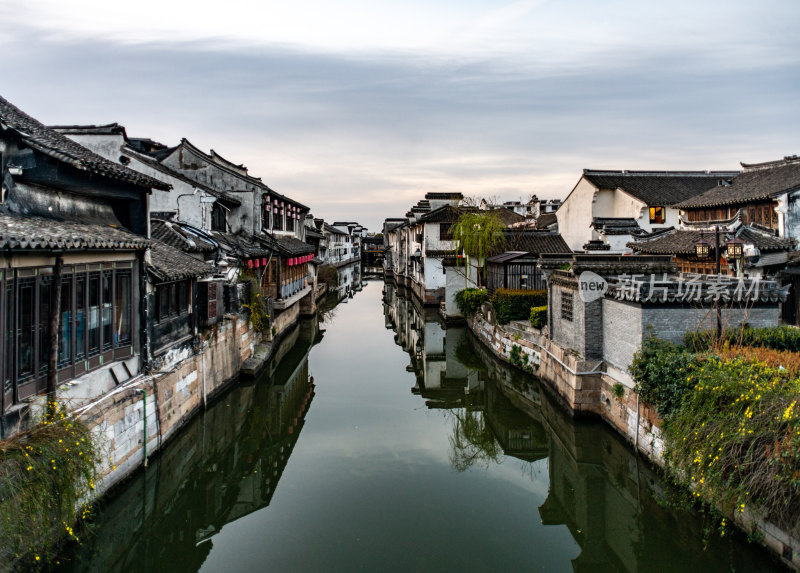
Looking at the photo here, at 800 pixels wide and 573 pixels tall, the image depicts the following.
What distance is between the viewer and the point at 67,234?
299 inches

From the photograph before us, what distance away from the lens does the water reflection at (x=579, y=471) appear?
7.54 metres

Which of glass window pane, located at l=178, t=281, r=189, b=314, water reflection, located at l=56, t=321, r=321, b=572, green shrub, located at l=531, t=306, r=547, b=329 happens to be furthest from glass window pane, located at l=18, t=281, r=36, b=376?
green shrub, located at l=531, t=306, r=547, b=329

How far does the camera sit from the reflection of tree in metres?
11.3

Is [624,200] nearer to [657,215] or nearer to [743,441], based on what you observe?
[657,215]

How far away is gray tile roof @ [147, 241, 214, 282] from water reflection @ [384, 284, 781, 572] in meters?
7.23

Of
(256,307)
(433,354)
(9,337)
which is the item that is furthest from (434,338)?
(9,337)

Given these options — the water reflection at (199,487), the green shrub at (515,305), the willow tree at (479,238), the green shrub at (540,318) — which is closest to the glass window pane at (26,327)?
the water reflection at (199,487)

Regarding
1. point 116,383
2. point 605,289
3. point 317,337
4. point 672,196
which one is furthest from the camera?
point 672,196

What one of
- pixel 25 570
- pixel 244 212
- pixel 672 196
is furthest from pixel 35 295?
pixel 672 196

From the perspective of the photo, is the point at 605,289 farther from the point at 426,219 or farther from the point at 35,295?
the point at 426,219

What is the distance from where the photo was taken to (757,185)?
2083 centimetres

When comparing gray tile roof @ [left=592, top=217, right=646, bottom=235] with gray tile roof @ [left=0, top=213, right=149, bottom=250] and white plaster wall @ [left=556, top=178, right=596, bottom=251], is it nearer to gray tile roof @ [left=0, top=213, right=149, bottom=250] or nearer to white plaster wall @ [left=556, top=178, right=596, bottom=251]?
white plaster wall @ [left=556, top=178, right=596, bottom=251]

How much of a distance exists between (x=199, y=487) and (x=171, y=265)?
16.4 feet

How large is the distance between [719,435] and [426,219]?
1192 inches
